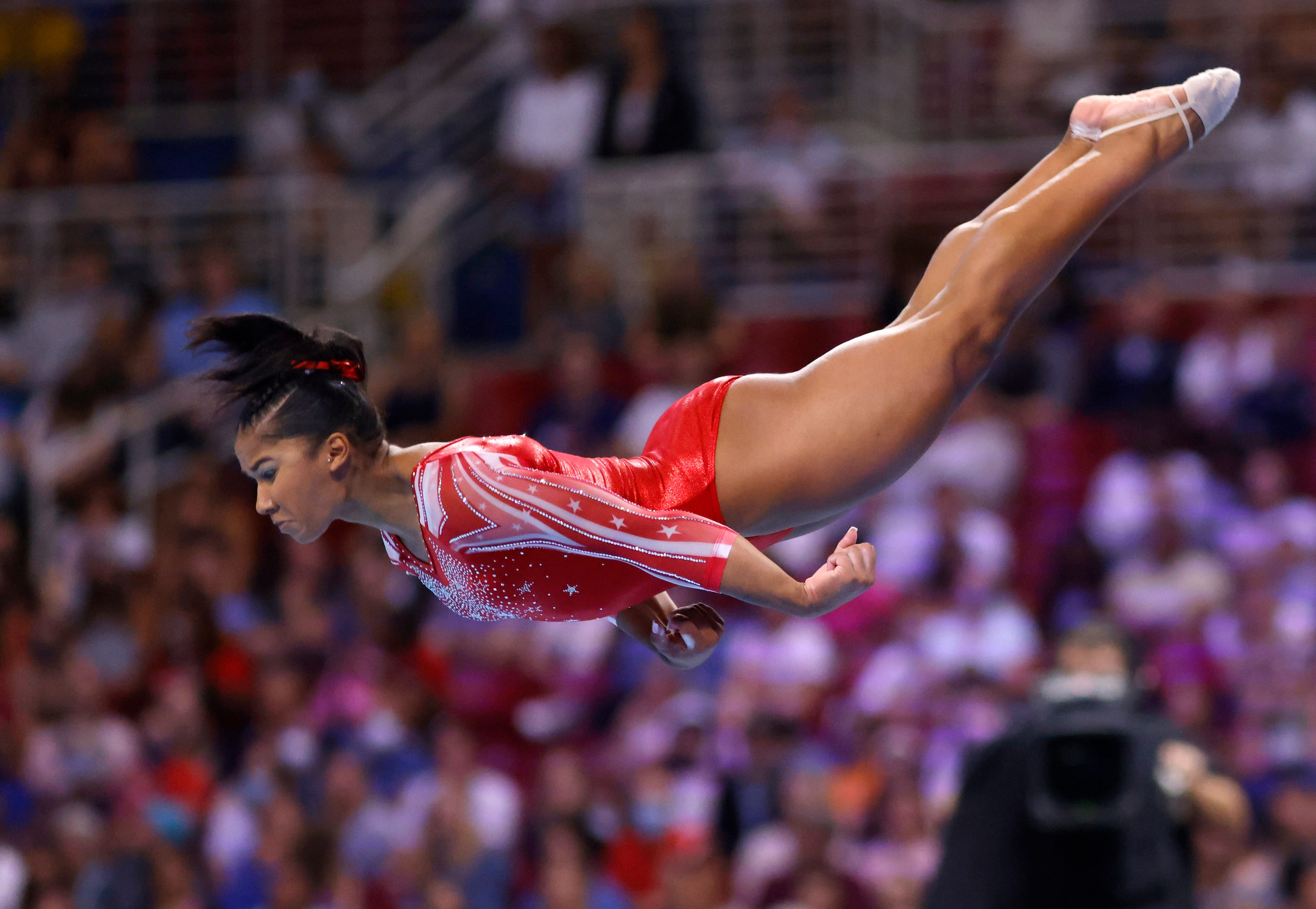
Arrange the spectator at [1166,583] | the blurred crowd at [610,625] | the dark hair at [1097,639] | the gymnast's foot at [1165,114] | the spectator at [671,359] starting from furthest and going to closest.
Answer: the spectator at [671,359] → the spectator at [1166,583] → the blurred crowd at [610,625] → the dark hair at [1097,639] → the gymnast's foot at [1165,114]

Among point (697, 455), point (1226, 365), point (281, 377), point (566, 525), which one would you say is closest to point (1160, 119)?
point (697, 455)

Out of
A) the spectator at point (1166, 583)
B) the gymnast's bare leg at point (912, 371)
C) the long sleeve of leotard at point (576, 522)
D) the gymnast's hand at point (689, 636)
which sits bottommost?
the spectator at point (1166, 583)

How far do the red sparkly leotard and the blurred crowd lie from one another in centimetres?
251

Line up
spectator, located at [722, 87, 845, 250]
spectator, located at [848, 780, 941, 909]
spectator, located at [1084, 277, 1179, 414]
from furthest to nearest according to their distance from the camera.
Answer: spectator, located at [722, 87, 845, 250]
spectator, located at [1084, 277, 1179, 414]
spectator, located at [848, 780, 941, 909]

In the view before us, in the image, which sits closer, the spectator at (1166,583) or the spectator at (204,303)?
the spectator at (1166,583)

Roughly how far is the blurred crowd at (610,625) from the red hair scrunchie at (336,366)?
2.98 m

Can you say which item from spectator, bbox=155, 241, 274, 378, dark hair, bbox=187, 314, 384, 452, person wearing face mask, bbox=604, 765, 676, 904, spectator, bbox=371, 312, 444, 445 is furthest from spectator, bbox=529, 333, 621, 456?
dark hair, bbox=187, 314, 384, 452

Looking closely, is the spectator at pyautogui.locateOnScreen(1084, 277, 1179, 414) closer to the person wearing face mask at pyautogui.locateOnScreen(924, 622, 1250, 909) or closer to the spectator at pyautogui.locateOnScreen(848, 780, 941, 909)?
the spectator at pyautogui.locateOnScreen(848, 780, 941, 909)

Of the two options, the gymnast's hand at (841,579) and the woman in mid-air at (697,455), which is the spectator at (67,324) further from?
the gymnast's hand at (841,579)

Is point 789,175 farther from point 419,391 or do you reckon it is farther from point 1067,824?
point 1067,824

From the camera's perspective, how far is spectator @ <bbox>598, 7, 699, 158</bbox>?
9.81 m

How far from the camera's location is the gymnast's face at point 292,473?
3.89 meters

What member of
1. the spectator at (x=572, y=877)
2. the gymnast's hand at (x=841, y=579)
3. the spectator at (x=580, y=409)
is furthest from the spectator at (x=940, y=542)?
the gymnast's hand at (x=841, y=579)

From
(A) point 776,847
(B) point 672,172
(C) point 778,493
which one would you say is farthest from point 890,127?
(C) point 778,493
